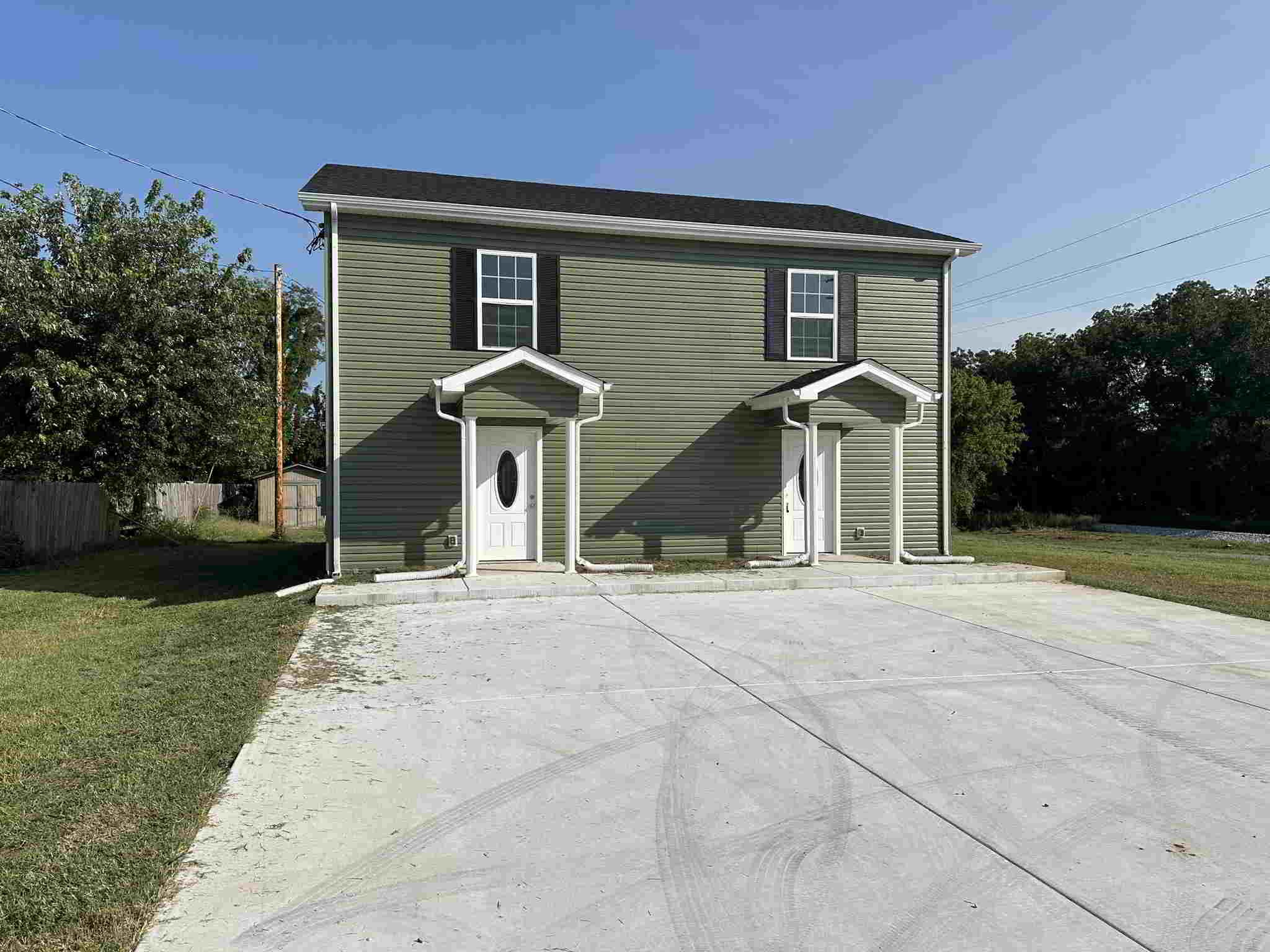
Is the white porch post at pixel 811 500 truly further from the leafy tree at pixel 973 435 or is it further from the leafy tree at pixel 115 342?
the leafy tree at pixel 973 435

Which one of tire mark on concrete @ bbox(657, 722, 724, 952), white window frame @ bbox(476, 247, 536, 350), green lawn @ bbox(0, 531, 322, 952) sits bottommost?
tire mark on concrete @ bbox(657, 722, 724, 952)

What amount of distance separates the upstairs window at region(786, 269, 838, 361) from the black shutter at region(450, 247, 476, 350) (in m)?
5.12

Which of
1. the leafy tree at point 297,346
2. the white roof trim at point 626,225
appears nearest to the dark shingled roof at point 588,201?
the white roof trim at point 626,225

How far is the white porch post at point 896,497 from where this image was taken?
520 inches

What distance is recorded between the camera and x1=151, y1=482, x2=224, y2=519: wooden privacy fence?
22312 millimetres

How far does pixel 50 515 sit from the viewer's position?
16.6 m

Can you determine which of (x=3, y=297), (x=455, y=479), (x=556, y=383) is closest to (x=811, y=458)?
(x=556, y=383)

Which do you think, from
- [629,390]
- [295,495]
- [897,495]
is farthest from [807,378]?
[295,495]

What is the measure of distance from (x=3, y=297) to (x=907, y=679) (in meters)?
19.0

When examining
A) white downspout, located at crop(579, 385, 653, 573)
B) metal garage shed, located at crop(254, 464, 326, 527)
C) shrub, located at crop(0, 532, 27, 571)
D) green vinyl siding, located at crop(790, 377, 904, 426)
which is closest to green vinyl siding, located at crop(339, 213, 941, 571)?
white downspout, located at crop(579, 385, 653, 573)

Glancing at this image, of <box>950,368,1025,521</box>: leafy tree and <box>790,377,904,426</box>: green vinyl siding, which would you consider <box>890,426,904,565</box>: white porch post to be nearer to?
<box>790,377,904,426</box>: green vinyl siding

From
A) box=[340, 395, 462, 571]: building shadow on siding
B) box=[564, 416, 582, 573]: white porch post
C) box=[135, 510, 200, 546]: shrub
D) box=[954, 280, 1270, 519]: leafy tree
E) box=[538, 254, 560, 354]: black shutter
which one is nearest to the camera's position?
box=[564, 416, 582, 573]: white porch post

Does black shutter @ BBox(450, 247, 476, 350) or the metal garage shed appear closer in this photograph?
black shutter @ BBox(450, 247, 476, 350)

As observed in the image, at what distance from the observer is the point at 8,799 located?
3914mm
